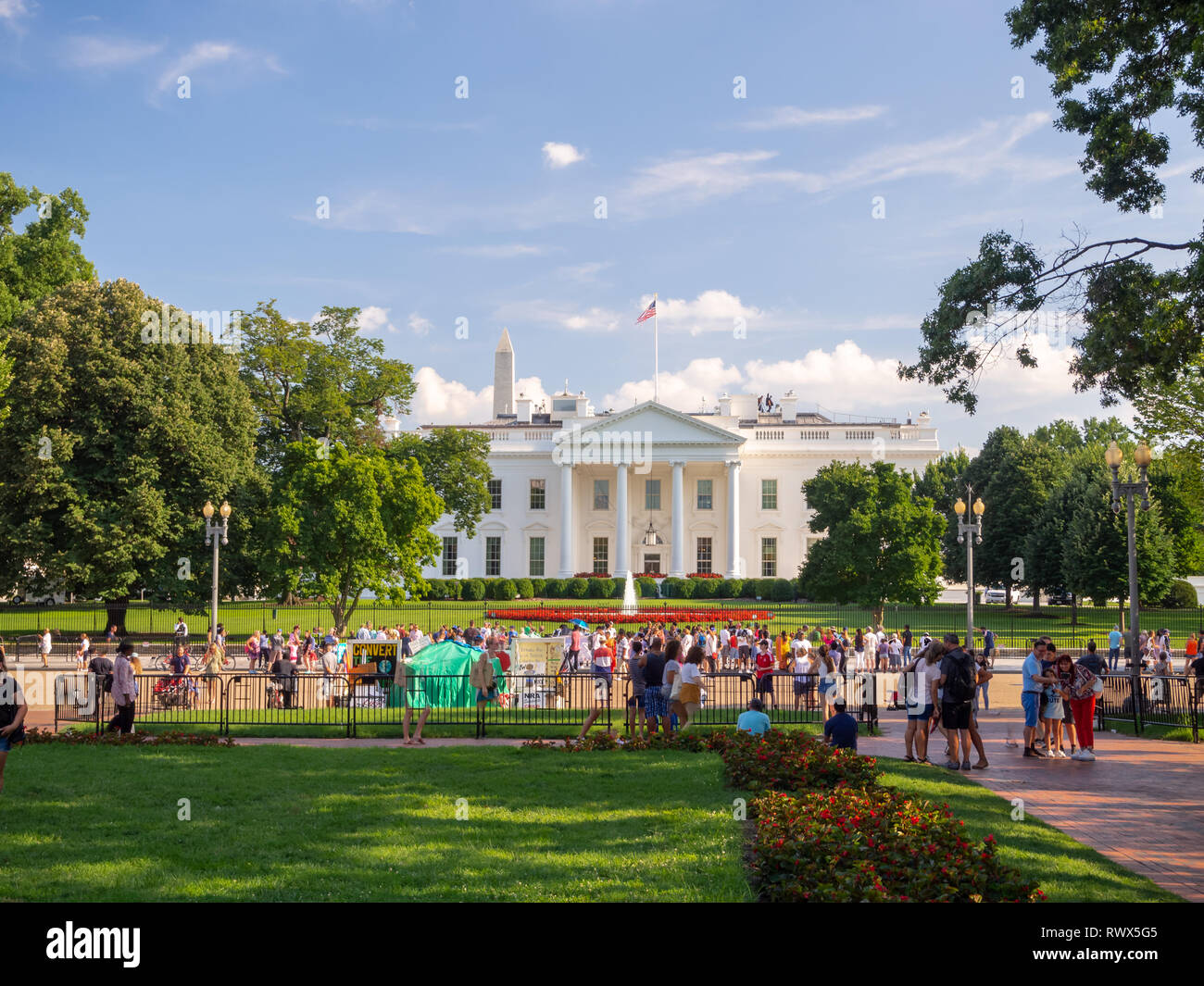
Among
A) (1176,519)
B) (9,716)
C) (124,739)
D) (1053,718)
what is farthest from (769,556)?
(9,716)

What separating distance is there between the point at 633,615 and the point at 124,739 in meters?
29.6

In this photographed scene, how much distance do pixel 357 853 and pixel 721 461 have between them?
196 ft

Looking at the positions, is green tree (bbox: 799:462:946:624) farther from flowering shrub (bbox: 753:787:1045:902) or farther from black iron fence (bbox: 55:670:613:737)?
flowering shrub (bbox: 753:787:1045:902)

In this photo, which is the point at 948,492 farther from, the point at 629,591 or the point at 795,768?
the point at 795,768

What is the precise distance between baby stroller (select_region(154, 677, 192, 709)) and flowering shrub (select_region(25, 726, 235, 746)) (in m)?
3.86

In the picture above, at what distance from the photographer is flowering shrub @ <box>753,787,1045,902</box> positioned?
21.2 ft

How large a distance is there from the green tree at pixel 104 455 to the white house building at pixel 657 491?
111 feet

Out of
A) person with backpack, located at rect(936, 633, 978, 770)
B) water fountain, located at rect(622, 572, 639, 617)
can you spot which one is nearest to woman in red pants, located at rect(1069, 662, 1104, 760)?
person with backpack, located at rect(936, 633, 978, 770)

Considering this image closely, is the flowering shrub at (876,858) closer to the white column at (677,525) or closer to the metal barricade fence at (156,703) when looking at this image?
the metal barricade fence at (156,703)

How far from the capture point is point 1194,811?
10422mm

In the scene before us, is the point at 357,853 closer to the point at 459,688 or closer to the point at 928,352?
the point at 928,352

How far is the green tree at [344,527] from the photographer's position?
111 feet

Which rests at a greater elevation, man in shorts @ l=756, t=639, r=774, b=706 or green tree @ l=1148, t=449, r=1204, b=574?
green tree @ l=1148, t=449, r=1204, b=574
